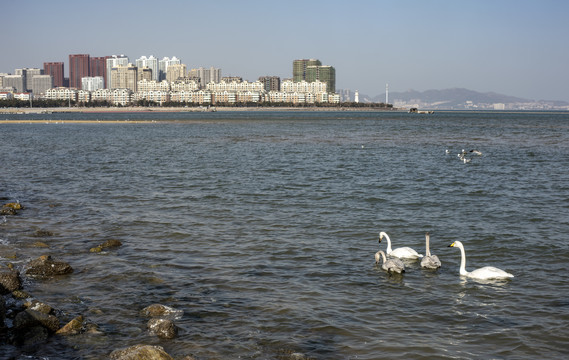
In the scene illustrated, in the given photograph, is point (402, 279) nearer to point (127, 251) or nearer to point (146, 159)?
point (127, 251)

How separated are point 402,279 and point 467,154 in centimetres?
3252

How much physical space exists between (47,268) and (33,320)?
3.48m

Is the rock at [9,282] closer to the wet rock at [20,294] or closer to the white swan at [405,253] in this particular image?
the wet rock at [20,294]

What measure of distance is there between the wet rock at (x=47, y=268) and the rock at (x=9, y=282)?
1.02 m

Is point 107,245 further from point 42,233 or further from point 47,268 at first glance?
point 42,233

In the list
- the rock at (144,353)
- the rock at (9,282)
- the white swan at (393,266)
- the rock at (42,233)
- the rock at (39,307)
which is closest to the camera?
the rock at (144,353)

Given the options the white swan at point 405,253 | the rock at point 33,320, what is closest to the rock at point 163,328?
the rock at point 33,320

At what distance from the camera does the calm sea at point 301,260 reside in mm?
9422

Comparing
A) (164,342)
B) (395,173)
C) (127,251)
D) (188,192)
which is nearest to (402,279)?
(164,342)

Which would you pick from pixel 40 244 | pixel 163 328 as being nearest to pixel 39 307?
pixel 163 328

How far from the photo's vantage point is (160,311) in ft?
34.1

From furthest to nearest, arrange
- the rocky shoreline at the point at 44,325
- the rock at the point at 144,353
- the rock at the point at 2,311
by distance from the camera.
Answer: the rock at the point at 2,311 → the rocky shoreline at the point at 44,325 → the rock at the point at 144,353

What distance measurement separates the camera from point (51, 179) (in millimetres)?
29672

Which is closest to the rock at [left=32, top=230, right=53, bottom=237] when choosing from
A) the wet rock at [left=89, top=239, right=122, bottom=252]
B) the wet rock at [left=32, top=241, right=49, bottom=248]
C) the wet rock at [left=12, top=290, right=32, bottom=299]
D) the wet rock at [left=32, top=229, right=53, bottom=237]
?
the wet rock at [left=32, top=229, right=53, bottom=237]
